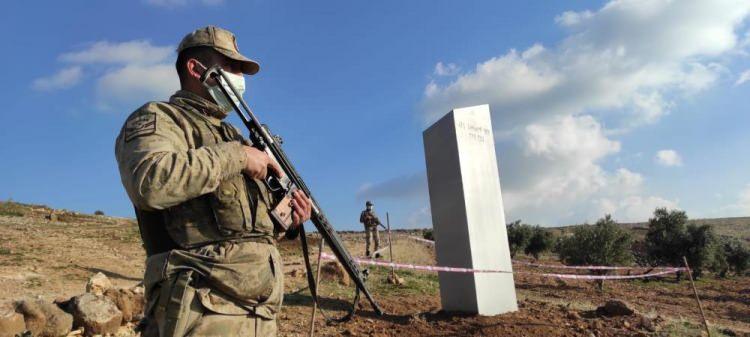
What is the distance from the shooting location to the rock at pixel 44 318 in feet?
16.0

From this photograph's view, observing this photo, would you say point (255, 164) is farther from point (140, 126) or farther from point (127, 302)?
point (127, 302)

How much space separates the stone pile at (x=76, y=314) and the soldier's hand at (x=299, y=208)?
4135 millimetres

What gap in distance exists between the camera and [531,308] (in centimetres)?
820

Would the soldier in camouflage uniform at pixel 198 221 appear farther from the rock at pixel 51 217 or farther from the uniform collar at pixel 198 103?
the rock at pixel 51 217

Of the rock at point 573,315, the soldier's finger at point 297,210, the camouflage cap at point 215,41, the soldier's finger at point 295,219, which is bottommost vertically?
the rock at point 573,315

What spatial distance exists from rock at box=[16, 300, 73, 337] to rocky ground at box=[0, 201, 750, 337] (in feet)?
0.03

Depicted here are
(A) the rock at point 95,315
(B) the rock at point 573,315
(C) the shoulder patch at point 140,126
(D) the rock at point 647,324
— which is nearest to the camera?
(C) the shoulder patch at point 140,126

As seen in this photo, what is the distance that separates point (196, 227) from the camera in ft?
5.99

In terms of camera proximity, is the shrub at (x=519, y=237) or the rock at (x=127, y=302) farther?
the shrub at (x=519, y=237)

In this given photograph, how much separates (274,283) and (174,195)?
1.84 ft

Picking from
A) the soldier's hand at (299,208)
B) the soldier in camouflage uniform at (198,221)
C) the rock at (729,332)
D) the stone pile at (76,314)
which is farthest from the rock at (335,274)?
the soldier in camouflage uniform at (198,221)

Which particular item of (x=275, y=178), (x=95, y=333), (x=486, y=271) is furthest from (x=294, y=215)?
(x=486, y=271)

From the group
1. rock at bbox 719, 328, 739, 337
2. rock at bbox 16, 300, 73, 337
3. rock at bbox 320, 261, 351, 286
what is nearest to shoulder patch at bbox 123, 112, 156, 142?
rock at bbox 16, 300, 73, 337

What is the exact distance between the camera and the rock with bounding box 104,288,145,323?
5828mm
